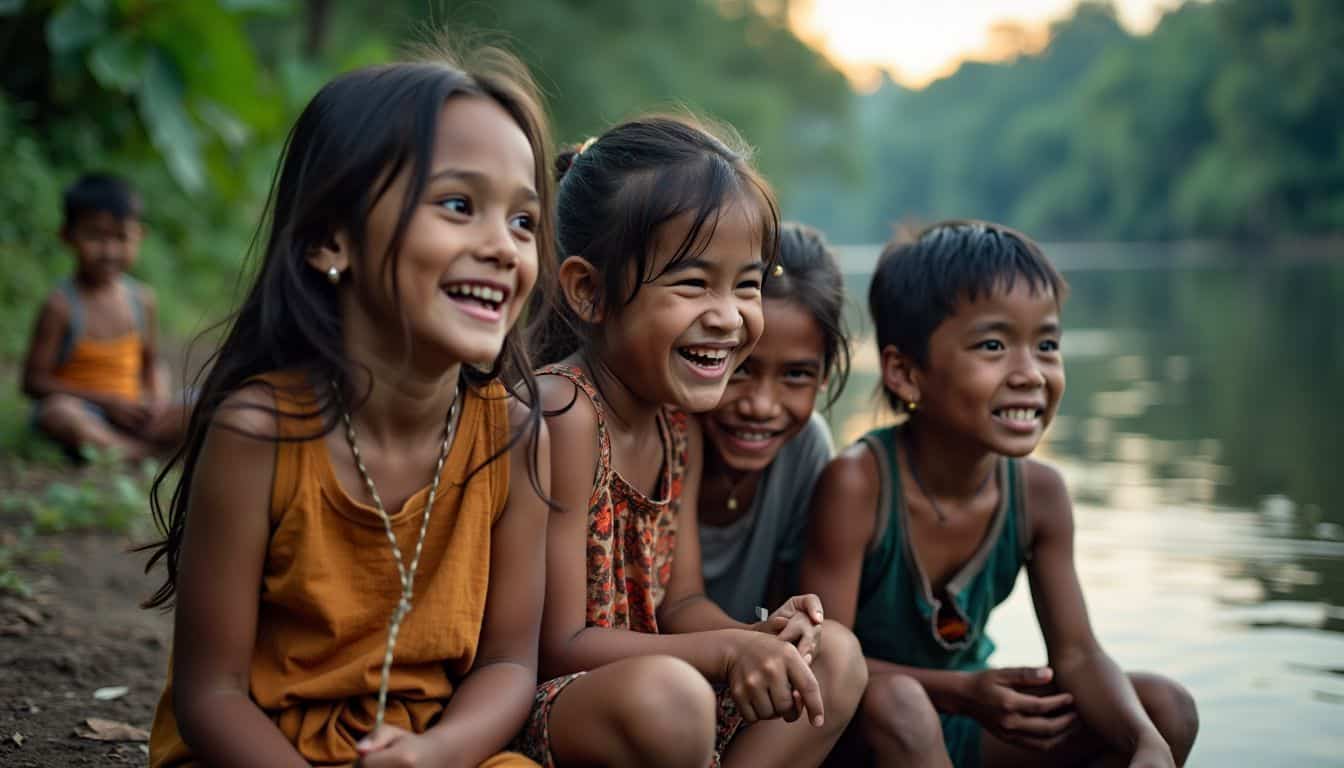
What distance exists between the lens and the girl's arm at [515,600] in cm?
197

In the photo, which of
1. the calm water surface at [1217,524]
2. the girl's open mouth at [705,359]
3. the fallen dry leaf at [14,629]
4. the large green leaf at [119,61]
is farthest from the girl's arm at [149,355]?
the girl's open mouth at [705,359]

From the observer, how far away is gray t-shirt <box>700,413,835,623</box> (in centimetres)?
298

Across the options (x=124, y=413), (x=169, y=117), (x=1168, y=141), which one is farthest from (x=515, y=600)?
(x=1168, y=141)

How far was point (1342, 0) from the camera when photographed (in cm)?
3628

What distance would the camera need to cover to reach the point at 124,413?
5.52 metres

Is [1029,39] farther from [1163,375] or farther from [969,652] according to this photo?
[969,652]

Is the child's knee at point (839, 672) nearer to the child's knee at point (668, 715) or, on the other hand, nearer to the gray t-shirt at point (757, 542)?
the child's knee at point (668, 715)

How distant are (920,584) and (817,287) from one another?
656 millimetres

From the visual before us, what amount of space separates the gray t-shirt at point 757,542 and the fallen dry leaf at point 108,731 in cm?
119

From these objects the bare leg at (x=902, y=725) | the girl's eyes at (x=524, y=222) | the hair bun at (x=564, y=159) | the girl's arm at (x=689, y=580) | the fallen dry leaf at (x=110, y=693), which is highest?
the hair bun at (x=564, y=159)

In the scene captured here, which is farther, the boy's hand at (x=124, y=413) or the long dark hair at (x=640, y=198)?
the boy's hand at (x=124, y=413)

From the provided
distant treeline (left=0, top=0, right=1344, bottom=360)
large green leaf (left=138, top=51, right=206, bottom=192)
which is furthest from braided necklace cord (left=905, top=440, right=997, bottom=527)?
large green leaf (left=138, top=51, right=206, bottom=192)

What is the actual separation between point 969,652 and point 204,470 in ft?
5.75

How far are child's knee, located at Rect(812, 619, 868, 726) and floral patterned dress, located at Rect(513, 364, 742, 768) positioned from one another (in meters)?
0.15
